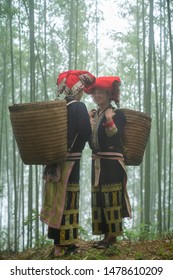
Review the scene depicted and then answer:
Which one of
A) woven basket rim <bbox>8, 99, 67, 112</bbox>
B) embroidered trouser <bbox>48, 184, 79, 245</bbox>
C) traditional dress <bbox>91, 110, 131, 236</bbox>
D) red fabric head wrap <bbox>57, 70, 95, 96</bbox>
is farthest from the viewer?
traditional dress <bbox>91, 110, 131, 236</bbox>

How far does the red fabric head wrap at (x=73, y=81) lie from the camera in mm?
2971

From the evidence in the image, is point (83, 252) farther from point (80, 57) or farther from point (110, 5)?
point (80, 57)

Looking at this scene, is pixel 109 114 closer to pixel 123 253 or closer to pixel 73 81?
pixel 73 81

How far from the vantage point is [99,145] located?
3.14 metres

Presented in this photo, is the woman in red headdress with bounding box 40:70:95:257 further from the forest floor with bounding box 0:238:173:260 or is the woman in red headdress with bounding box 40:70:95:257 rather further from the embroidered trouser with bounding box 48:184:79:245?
the forest floor with bounding box 0:238:173:260

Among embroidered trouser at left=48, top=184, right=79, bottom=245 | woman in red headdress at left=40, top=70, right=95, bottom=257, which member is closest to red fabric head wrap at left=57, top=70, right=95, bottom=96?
woman in red headdress at left=40, top=70, right=95, bottom=257

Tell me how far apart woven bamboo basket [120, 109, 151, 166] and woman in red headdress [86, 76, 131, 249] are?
49 millimetres

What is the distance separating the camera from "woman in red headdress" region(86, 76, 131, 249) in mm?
3074

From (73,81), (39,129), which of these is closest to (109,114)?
(73,81)

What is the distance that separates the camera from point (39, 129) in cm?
257

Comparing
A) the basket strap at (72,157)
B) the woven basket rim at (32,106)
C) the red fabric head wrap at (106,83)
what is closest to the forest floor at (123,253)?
the basket strap at (72,157)

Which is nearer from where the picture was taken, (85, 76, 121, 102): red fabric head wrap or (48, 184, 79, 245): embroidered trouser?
(48, 184, 79, 245): embroidered trouser

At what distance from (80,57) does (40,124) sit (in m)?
4.70
